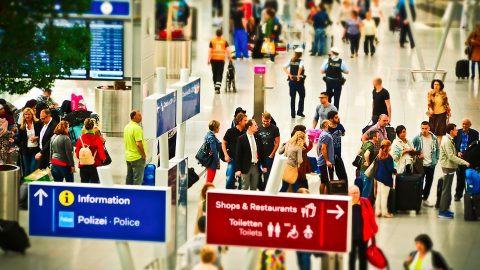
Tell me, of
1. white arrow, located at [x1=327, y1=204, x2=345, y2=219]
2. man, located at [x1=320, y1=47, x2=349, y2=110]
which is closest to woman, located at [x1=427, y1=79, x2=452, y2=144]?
man, located at [x1=320, y1=47, x2=349, y2=110]

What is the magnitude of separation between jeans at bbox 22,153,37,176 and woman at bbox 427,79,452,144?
7568 millimetres

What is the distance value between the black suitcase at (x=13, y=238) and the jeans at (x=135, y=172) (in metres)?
3.24

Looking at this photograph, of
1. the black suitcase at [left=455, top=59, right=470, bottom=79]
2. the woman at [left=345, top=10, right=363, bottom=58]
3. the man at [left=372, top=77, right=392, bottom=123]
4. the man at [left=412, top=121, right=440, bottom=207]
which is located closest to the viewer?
the man at [left=412, top=121, right=440, bottom=207]

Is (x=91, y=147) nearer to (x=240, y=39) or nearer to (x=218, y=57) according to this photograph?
(x=218, y=57)

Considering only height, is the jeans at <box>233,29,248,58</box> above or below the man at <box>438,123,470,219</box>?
above

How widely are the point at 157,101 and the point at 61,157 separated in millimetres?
4396

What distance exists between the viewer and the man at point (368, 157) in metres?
18.4

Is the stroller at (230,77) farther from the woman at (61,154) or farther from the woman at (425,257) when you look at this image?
the woman at (425,257)

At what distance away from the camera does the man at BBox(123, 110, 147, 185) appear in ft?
61.2

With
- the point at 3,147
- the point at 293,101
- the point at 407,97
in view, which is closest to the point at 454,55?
the point at 407,97

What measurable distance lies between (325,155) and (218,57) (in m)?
12.7

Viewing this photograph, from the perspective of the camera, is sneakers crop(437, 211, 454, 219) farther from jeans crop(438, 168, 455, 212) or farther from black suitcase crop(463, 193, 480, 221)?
black suitcase crop(463, 193, 480, 221)

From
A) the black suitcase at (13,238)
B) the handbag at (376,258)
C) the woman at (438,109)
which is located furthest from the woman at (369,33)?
the handbag at (376,258)

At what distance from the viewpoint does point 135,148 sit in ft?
61.9
